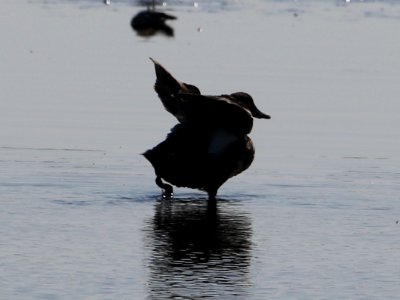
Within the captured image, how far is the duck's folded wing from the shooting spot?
42.5ft

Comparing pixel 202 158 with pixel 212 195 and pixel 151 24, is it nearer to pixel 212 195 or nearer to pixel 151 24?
pixel 212 195

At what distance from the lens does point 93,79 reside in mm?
22500

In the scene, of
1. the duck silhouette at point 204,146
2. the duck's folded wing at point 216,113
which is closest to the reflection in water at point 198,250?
the duck silhouette at point 204,146

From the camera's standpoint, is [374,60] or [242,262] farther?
[374,60]

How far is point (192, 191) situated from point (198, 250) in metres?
3.11

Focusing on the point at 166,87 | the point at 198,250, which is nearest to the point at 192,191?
the point at 166,87

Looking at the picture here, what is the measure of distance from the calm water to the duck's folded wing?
680 mm

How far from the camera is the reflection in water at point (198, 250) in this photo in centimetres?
942

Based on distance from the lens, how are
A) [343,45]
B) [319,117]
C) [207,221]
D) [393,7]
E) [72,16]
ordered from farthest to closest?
[393,7] → [72,16] → [343,45] → [319,117] → [207,221]

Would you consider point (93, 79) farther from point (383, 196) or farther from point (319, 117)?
point (383, 196)

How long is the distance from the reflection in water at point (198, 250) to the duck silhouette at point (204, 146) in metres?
0.25

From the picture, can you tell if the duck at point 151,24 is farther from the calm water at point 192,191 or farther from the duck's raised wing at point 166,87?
the duck's raised wing at point 166,87

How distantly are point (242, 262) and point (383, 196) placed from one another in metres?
3.14

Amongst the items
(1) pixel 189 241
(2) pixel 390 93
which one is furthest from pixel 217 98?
(2) pixel 390 93
